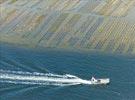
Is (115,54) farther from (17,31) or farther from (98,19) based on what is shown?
(17,31)

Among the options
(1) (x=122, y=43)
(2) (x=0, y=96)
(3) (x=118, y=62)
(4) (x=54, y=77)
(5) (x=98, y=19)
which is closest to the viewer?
(2) (x=0, y=96)

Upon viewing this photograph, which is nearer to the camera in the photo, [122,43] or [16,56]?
[16,56]

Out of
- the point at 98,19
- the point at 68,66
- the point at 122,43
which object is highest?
the point at 98,19

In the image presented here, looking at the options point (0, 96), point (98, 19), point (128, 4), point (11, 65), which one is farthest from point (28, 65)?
point (128, 4)

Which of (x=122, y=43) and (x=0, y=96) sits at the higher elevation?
(x=122, y=43)

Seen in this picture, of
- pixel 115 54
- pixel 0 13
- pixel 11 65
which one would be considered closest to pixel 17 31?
pixel 0 13

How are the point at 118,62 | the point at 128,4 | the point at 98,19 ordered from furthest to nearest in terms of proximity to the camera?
the point at 128,4, the point at 98,19, the point at 118,62

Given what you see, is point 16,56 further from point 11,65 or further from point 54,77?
point 54,77
